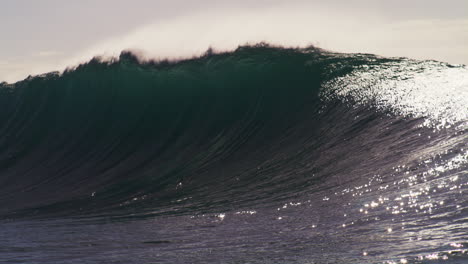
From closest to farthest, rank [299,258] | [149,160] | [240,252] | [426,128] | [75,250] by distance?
[299,258] < [240,252] < [75,250] < [426,128] < [149,160]

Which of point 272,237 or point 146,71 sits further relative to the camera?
point 146,71

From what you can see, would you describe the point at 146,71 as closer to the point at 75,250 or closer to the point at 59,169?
the point at 59,169

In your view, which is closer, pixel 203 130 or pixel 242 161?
pixel 242 161

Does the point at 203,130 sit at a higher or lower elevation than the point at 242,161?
higher

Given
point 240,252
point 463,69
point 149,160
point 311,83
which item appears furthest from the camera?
point 463,69

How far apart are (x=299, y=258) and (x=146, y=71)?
13.4 m

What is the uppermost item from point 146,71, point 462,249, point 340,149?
point 146,71

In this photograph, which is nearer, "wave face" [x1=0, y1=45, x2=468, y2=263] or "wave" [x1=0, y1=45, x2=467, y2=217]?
"wave face" [x1=0, y1=45, x2=468, y2=263]

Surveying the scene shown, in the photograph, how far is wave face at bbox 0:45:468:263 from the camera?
21.5ft

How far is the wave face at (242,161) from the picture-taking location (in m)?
6.56

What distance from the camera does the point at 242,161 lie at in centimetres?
1116

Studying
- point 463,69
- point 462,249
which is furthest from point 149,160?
point 463,69

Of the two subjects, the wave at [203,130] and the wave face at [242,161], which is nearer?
the wave face at [242,161]

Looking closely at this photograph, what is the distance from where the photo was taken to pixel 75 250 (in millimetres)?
7211
